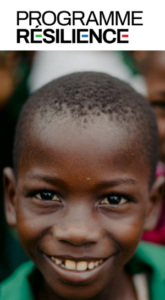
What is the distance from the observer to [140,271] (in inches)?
55.4

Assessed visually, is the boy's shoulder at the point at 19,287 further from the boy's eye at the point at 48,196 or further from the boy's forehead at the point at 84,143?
the boy's forehead at the point at 84,143

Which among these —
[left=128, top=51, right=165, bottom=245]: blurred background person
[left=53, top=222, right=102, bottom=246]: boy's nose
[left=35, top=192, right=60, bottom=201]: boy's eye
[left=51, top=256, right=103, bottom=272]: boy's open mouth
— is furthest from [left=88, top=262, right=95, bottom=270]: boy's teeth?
[left=128, top=51, right=165, bottom=245]: blurred background person

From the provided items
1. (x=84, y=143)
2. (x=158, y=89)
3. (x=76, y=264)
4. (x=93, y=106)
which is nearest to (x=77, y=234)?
(x=76, y=264)

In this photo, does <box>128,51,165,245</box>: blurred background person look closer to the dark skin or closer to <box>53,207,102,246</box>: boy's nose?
the dark skin

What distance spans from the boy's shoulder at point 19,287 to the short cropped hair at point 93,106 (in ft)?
Result: 1.45

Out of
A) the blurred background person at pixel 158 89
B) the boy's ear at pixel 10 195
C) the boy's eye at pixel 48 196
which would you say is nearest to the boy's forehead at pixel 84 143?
the boy's eye at pixel 48 196

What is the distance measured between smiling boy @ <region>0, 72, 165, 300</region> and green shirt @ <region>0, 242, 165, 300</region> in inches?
9.4

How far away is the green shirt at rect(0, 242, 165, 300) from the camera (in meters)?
1.31

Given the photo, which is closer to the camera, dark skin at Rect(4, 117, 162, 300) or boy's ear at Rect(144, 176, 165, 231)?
dark skin at Rect(4, 117, 162, 300)

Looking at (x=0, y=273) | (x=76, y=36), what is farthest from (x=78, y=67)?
(x=0, y=273)

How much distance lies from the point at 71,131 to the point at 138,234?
0.41m

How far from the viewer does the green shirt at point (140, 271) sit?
1.31 metres

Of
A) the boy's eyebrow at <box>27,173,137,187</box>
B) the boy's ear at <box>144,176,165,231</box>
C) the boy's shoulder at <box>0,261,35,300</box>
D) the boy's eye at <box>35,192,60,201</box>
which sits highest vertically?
the boy's eyebrow at <box>27,173,137,187</box>

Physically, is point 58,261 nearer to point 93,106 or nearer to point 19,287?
point 19,287
